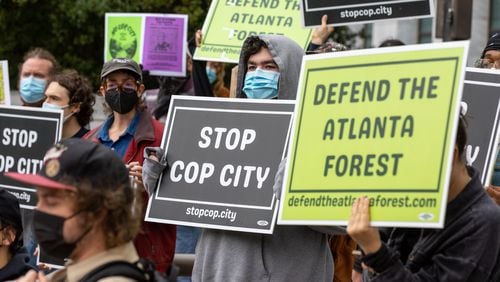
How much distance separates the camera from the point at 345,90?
4.90 m

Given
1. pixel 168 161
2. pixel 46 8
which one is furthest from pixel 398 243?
pixel 46 8

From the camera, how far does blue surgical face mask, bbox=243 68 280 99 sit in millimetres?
6535

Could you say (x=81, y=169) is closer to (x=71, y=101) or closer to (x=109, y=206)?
(x=109, y=206)

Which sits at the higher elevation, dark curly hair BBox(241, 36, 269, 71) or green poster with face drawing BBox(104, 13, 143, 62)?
dark curly hair BBox(241, 36, 269, 71)

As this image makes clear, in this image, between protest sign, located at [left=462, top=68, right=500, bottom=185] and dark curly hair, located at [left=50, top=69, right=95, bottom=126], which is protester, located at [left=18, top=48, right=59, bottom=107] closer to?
dark curly hair, located at [left=50, top=69, right=95, bottom=126]

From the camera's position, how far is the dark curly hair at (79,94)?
8.37 meters

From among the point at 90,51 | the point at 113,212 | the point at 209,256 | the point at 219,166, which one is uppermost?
the point at 113,212

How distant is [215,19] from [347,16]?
158 centimetres

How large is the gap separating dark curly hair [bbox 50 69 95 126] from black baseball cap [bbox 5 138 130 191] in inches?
169

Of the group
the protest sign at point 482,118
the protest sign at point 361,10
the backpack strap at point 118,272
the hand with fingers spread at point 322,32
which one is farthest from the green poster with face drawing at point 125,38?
the backpack strap at point 118,272

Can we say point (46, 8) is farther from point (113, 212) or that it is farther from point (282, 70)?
point (113, 212)

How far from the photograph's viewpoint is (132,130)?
7.45 m

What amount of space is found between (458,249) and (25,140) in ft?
13.4

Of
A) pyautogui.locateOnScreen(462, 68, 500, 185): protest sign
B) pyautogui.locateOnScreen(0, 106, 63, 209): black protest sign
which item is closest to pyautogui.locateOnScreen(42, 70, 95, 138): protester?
pyautogui.locateOnScreen(0, 106, 63, 209): black protest sign
